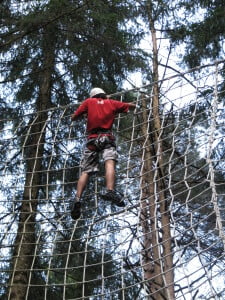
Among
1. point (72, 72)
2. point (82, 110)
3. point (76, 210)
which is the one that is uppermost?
point (72, 72)

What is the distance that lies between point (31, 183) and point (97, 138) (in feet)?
2.86

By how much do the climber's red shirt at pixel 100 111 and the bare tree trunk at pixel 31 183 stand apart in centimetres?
64

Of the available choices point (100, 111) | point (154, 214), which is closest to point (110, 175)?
point (100, 111)

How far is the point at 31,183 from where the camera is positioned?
4.07 m

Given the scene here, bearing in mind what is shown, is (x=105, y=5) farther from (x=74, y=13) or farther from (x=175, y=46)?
(x=175, y=46)

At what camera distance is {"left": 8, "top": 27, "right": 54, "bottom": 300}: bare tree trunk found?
4.23 metres

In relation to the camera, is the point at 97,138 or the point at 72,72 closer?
the point at 97,138

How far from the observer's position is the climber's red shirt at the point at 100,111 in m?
3.46

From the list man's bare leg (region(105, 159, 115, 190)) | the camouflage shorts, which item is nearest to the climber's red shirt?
the camouflage shorts

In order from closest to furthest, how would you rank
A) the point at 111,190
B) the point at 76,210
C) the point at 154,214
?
the point at 111,190, the point at 76,210, the point at 154,214

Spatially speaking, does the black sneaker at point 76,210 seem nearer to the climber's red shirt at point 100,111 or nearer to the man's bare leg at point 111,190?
the man's bare leg at point 111,190

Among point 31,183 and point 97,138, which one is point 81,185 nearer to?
point 97,138

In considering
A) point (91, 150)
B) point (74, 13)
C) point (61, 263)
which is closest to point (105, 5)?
point (74, 13)

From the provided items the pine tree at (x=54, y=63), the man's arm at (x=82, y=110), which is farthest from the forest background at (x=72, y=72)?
the man's arm at (x=82, y=110)
